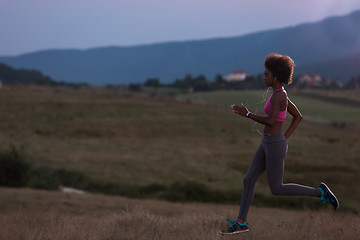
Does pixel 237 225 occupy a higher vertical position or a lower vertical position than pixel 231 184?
higher

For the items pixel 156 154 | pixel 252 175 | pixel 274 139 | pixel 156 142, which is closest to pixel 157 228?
pixel 252 175

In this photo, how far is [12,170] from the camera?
23.3 meters

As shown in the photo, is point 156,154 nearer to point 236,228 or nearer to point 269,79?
point 236,228

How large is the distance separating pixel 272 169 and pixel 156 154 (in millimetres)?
30880

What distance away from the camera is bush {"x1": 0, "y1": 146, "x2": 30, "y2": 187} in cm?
2320

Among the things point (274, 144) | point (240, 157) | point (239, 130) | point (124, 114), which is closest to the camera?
point (274, 144)

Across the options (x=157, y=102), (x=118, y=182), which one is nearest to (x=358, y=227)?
(x=118, y=182)

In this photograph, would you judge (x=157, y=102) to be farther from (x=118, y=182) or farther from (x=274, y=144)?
(x=274, y=144)

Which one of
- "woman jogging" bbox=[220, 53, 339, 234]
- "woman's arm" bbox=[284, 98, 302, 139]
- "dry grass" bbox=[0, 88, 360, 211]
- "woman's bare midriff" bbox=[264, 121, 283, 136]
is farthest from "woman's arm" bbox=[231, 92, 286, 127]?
"dry grass" bbox=[0, 88, 360, 211]

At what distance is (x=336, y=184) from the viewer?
27688 millimetres

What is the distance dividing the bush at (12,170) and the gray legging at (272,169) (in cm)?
1954

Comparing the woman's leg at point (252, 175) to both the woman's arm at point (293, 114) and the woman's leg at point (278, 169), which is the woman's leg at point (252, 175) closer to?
the woman's leg at point (278, 169)

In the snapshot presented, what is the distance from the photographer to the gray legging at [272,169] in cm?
566

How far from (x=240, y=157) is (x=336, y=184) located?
1030cm
